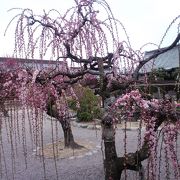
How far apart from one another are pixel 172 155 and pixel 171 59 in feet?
42.9

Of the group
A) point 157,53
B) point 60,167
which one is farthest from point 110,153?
point 60,167

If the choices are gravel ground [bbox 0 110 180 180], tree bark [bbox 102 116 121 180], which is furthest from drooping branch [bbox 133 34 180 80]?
gravel ground [bbox 0 110 180 180]

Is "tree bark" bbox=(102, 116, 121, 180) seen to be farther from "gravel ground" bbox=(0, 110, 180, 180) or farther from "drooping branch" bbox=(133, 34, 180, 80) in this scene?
"gravel ground" bbox=(0, 110, 180, 180)

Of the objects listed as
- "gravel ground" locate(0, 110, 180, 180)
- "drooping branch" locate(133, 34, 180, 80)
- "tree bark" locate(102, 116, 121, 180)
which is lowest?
"gravel ground" locate(0, 110, 180, 180)

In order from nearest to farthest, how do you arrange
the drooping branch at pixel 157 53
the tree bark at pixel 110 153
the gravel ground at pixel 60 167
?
the drooping branch at pixel 157 53
the tree bark at pixel 110 153
the gravel ground at pixel 60 167

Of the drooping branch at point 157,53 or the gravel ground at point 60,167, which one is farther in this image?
the gravel ground at point 60,167

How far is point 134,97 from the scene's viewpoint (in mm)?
2498

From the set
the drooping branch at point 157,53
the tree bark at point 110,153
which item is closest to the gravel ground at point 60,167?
the tree bark at point 110,153

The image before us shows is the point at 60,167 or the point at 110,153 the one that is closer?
the point at 110,153

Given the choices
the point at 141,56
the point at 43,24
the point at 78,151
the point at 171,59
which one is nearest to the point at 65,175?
the point at 78,151

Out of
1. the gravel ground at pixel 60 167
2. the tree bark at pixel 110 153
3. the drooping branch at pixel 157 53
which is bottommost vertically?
the gravel ground at pixel 60 167

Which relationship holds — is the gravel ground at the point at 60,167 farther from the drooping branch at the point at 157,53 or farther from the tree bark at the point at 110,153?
the drooping branch at the point at 157,53

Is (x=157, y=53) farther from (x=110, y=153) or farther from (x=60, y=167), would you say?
(x=60, y=167)

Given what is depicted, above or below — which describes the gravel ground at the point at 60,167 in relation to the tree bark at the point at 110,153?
below
